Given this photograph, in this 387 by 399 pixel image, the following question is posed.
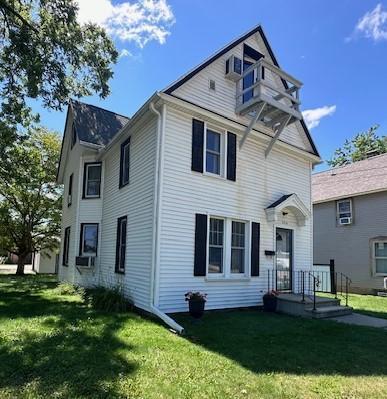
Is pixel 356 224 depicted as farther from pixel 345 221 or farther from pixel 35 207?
pixel 35 207

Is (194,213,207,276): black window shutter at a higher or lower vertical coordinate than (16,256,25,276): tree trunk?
higher

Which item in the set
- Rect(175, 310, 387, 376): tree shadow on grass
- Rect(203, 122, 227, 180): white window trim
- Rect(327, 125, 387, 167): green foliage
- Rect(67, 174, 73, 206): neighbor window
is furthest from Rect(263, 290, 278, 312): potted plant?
Rect(327, 125, 387, 167): green foliage

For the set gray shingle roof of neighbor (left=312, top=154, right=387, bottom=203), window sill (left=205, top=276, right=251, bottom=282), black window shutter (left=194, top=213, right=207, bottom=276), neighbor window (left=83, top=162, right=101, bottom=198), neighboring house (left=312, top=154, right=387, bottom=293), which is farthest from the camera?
gray shingle roof of neighbor (left=312, top=154, right=387, bottom=203)

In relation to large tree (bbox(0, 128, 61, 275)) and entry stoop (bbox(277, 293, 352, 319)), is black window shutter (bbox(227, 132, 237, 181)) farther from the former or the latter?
large tree (bbox(0, 128, 61, 275))

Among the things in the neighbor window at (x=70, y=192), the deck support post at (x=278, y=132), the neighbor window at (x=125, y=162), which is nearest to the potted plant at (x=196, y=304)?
the neighbor window at (x=125, y=162)

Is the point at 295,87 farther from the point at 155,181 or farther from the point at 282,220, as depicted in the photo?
the point at 155,181

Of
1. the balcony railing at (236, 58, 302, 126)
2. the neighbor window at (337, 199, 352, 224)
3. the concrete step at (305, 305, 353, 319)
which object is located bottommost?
the concrete step at (305, 305, 353, 319)

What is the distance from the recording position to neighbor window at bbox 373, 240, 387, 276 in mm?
16906

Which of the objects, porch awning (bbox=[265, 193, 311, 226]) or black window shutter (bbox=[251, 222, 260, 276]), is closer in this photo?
black window shutter (bbox=[251, 222, 260, 276])

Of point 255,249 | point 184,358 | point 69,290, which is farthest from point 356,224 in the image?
point 184,358

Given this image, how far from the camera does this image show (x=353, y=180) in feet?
64.2

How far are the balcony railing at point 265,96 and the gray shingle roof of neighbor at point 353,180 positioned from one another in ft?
27.6

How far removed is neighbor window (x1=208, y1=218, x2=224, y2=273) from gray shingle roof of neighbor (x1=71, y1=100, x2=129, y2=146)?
21.9ft

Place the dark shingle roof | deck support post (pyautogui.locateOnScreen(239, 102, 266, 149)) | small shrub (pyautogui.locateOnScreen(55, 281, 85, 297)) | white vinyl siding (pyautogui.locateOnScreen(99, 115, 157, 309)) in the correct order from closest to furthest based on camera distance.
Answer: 1. white vinyl siding (pyautogui.locateOnScreen(99, 115, 157, 309))
2. deck support post (pyautogui.locateOnScreen(239, 102, 266, 149))
3. the dark shingle roof
4. small shrub (pyautogui.locateOnScreen(55, 281, 85, 297))
